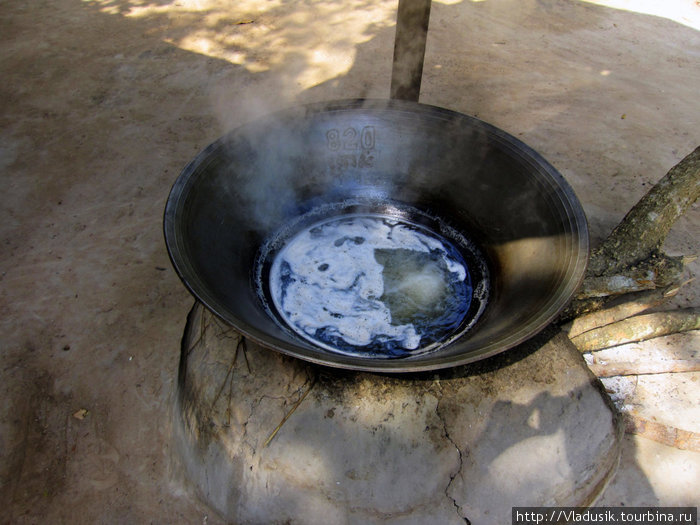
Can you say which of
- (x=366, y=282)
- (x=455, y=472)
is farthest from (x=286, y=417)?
(x=366, y=282)

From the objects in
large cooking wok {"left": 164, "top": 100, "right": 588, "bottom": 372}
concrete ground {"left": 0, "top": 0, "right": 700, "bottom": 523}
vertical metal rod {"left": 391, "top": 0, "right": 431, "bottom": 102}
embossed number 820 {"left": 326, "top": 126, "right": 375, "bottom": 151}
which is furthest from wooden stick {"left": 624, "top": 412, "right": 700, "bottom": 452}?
vertical metal rod {"left": 391, "top": 0, "right": 431, "bottom": 102}

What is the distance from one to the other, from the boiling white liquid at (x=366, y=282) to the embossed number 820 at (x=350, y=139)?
0.48 m

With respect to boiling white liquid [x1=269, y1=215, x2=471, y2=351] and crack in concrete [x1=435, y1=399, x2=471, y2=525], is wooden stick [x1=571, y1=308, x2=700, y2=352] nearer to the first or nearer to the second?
boiling white liquid [x1=269, y1=215, x2=471, y2=351]

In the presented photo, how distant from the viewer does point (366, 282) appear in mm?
2766

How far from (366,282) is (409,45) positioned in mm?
1611

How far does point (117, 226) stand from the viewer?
3898 mm

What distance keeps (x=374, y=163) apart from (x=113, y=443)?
2.39 m

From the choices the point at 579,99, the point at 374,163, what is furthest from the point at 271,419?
the point at 579,99

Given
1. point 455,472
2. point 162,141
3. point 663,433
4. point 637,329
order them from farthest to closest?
point 162,141 → point 637,329 → point 663,433 → point 455,472

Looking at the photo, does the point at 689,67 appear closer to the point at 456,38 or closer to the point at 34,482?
the point at 456,38

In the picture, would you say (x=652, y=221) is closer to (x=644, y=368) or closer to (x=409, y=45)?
(x=644, y=368)

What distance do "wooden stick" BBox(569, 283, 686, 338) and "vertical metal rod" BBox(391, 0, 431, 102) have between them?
1900mm

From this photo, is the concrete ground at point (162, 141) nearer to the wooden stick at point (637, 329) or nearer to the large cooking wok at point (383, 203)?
the wooden stick at point (637, 329)

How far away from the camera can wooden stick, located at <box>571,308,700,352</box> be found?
2.99m
